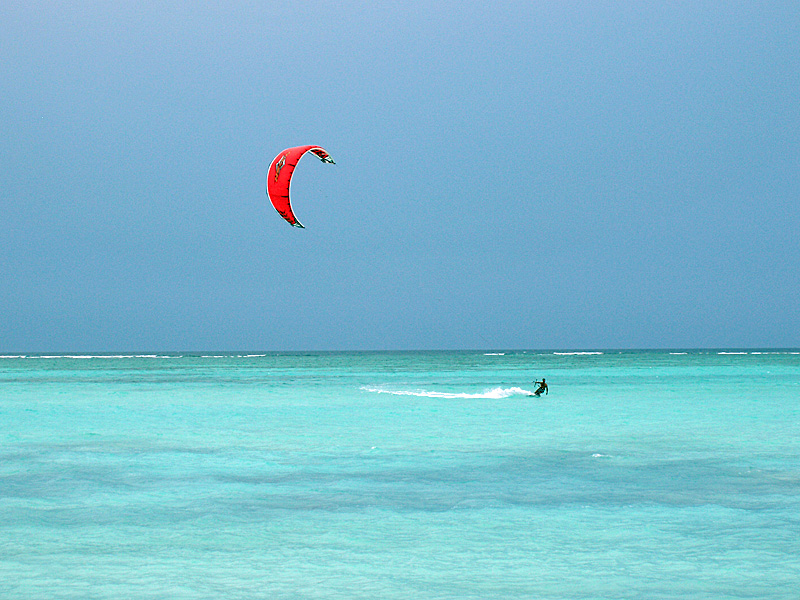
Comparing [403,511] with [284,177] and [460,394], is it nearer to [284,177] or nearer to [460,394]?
[284,177]

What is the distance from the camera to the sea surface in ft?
24.3

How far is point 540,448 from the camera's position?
648 inches

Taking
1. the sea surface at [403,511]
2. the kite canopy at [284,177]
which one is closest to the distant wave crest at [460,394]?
the sea surface at [403,511]

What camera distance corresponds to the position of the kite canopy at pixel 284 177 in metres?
22.1

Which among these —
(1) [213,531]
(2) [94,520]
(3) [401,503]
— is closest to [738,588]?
(3) [401,503]

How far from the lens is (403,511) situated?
407 inches

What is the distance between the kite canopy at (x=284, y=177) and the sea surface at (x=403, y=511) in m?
5.81

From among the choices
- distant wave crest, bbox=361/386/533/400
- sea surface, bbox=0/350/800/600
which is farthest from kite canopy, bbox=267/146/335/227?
distant wave crest, bbox=361/386/533/400

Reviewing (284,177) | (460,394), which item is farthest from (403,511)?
(460,394)

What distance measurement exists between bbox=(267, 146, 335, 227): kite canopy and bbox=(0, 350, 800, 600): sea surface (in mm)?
5810

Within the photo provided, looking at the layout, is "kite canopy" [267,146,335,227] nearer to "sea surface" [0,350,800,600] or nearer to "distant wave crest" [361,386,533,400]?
"sea surface" [0,350,800,600]

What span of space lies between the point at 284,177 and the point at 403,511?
13849mm

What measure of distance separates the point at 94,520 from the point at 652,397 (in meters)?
27.5

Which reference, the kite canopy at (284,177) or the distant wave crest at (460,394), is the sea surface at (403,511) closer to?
the kite canopy at (284,177)
